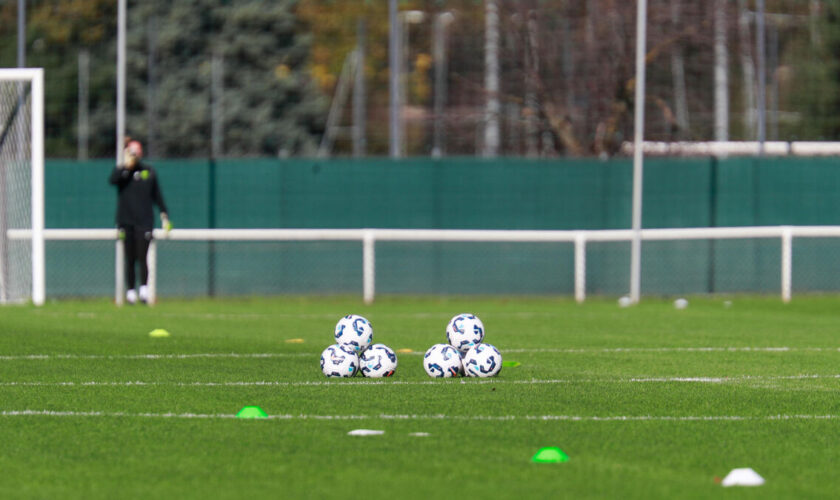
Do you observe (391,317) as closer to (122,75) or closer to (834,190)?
(122,75)

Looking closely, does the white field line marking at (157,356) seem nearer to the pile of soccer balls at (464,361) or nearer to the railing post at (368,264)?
the pile of soccer balls at (464,361)

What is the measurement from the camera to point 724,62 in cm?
2669

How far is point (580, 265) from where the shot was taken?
2148 centimetres

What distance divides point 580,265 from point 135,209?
649 cm

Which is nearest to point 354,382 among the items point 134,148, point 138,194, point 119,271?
point 134,148

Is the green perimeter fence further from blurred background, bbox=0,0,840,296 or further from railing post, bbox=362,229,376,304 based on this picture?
railing post, bbox=362,229,376,304

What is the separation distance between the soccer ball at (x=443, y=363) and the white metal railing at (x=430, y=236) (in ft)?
33.7

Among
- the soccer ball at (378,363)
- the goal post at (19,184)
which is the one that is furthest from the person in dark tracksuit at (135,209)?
the soccer ball at (378,363)

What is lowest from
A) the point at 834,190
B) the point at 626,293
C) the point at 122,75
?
the point at 626,293

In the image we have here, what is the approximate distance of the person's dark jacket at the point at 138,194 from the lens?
19797 millimetres

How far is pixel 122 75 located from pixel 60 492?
598 inches

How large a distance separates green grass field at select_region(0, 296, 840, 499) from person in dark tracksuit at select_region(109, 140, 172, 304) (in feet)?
13.0

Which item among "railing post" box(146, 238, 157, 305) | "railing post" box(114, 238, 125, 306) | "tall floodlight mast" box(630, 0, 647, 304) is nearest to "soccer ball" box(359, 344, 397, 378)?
"railing post" box(114, 238, 125, 306)

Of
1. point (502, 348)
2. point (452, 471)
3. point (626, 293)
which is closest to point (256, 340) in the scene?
point (502, 348)
